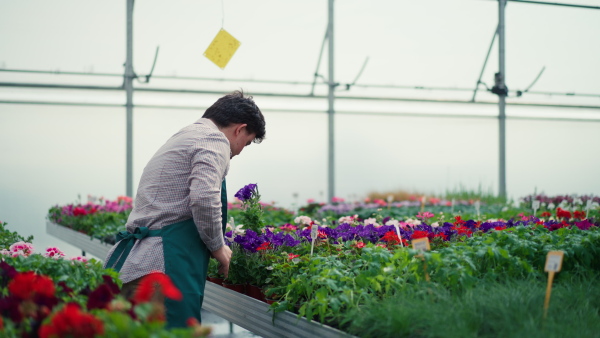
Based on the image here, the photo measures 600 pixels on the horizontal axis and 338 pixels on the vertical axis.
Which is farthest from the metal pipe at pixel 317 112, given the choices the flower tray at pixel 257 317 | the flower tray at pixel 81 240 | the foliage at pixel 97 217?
the flower tray at pixel 257 317

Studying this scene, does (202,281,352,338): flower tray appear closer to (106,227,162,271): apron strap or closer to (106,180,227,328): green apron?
(106,180,227,328): green apron

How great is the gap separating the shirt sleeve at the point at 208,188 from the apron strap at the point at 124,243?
189 mm

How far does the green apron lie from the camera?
207cm

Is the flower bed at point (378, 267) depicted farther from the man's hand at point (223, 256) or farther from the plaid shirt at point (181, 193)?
the plaid shirt at point (181, 193)

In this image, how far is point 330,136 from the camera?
746 cm

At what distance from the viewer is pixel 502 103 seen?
805cm

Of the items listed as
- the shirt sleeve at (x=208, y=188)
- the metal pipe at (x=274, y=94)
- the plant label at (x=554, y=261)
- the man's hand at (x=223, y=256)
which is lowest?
the man's hand at (x=223, y=256)

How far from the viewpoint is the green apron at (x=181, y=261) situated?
2.07 meters

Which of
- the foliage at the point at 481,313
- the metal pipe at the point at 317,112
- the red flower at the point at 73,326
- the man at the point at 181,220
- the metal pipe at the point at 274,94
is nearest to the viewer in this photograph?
the red flower at the point at 73,326

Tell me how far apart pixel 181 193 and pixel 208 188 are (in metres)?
0.15

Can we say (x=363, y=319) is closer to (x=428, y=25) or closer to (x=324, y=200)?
(x=324, y=200)

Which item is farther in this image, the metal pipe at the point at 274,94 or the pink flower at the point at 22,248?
the metal pipe at the point at 274,94

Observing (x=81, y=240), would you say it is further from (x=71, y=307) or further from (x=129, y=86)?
(x=71, y=307)

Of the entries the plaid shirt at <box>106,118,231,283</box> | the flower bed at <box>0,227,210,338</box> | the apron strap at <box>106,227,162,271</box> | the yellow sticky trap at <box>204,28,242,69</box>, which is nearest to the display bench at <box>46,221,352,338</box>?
the plaid shirt at <box>106,118,231,283</box>
